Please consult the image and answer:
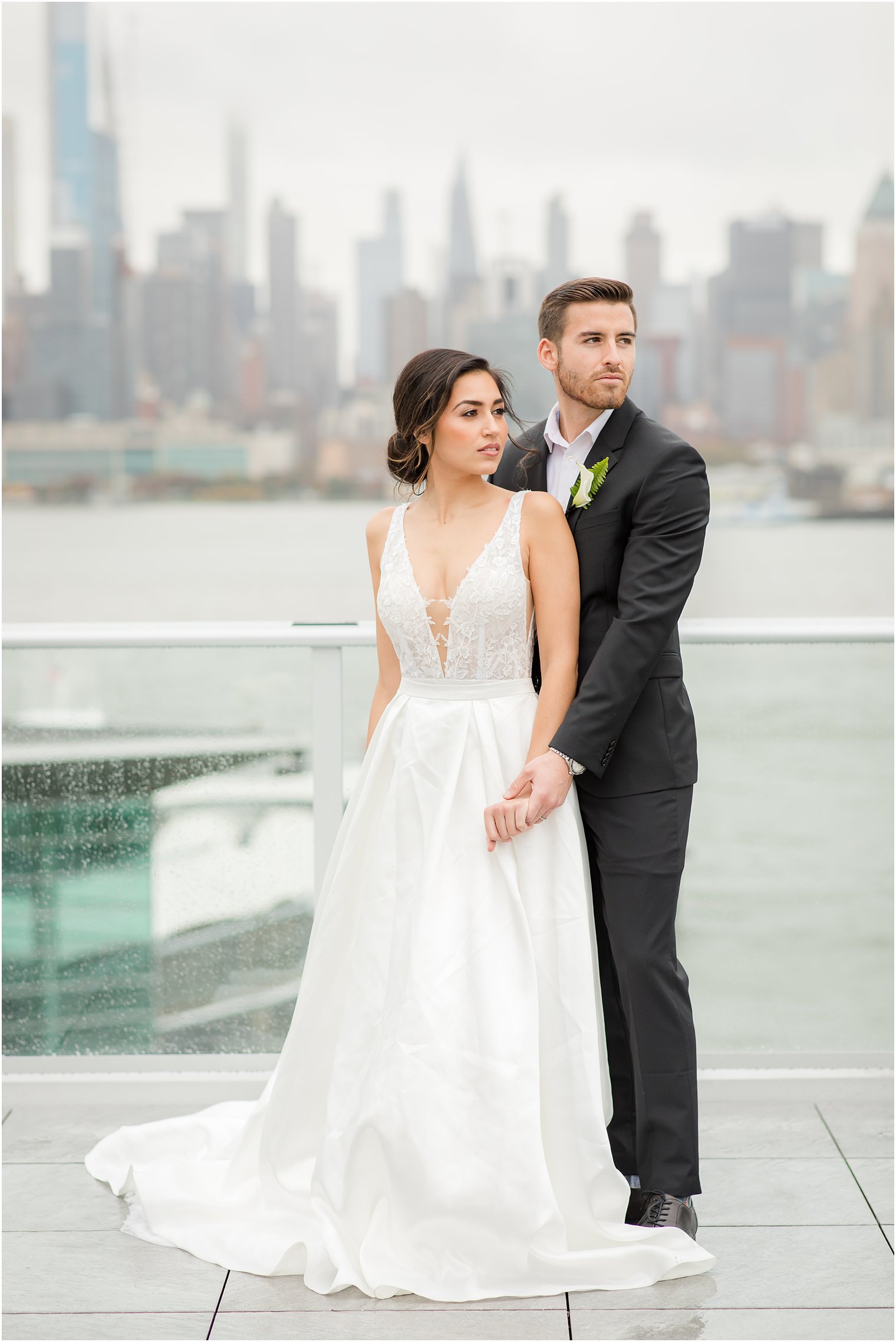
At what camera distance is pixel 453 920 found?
2482 mm

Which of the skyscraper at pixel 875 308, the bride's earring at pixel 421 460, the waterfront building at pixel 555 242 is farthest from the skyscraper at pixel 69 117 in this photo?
the bride's earring at pixel 421 460

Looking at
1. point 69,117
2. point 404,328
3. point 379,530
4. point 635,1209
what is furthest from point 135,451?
point 635,1209

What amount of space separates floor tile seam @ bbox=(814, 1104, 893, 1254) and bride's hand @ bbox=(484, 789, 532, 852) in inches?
42.1

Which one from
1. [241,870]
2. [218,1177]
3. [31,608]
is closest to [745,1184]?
[218,1177]

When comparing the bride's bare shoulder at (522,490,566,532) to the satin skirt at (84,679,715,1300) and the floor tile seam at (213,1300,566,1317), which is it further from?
the floor tile seam at (213,1300,566,1317)

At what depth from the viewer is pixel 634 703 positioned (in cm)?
248

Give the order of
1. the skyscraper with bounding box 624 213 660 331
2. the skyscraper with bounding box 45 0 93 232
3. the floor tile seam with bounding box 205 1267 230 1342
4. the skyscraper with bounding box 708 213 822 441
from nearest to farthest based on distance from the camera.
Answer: the floor tile seam with bounding box 205 1267 230 1342 < the skyscraper with bounding box 708 213 822 441 < the skyscraper with bounding box 45 0 93 232 < the skyscraper with bounding box 624 213 660 331

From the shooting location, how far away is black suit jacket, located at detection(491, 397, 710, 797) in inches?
96.0

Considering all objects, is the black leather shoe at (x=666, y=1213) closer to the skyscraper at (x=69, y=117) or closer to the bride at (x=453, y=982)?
the bride at (x=453, y=982)

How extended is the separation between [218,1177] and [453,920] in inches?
31.4

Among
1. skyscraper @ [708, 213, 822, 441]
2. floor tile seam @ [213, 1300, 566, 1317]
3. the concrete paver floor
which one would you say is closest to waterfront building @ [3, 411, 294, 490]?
skyscraper @ [708, 213, 822, 441]

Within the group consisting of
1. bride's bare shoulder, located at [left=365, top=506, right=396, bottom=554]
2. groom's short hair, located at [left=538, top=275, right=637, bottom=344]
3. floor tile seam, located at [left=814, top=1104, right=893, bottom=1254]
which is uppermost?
groom's short hair, located at [left=538, top=275, right=637, bottom=344]

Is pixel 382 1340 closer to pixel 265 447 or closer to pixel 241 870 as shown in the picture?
pixel 241 870

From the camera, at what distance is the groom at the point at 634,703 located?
2.45m
